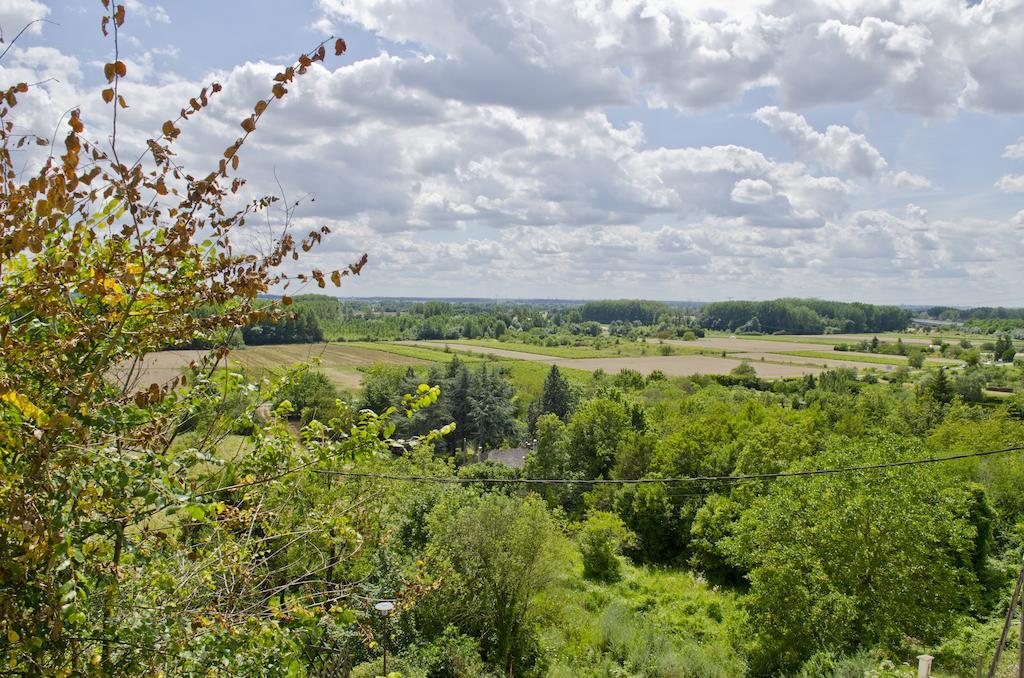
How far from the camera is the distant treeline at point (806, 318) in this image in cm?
14912

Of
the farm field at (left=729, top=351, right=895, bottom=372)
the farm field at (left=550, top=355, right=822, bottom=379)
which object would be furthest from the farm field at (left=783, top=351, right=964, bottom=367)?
the farm field at (left=550, top=355, right=822, bottom=379)

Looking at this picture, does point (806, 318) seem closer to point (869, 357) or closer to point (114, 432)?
point (869, 357)

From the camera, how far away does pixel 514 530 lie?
52.4 ft

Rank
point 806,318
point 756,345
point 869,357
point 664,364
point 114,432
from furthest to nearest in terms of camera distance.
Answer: point 806,318, point 756,345, point 869,357, point 664,364, point 114,432

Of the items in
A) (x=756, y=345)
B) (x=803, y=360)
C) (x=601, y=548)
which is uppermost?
(x=756, y=345)

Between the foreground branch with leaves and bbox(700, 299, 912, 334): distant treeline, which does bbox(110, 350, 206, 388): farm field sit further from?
bbox(700, 299, 912, 334): distant treeline

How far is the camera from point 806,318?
149 metres

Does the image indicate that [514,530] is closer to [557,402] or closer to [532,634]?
[532,634]

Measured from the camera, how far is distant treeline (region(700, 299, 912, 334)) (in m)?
149

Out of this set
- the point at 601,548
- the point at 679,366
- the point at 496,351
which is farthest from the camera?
the point at 496,351

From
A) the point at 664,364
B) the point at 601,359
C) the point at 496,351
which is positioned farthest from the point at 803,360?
the point at 496,351

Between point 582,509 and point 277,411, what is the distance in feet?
96.9

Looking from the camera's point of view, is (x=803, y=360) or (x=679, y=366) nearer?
(x=679, y=366)

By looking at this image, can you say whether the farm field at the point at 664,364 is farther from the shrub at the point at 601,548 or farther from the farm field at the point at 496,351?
the shrub at the point at 601,548
